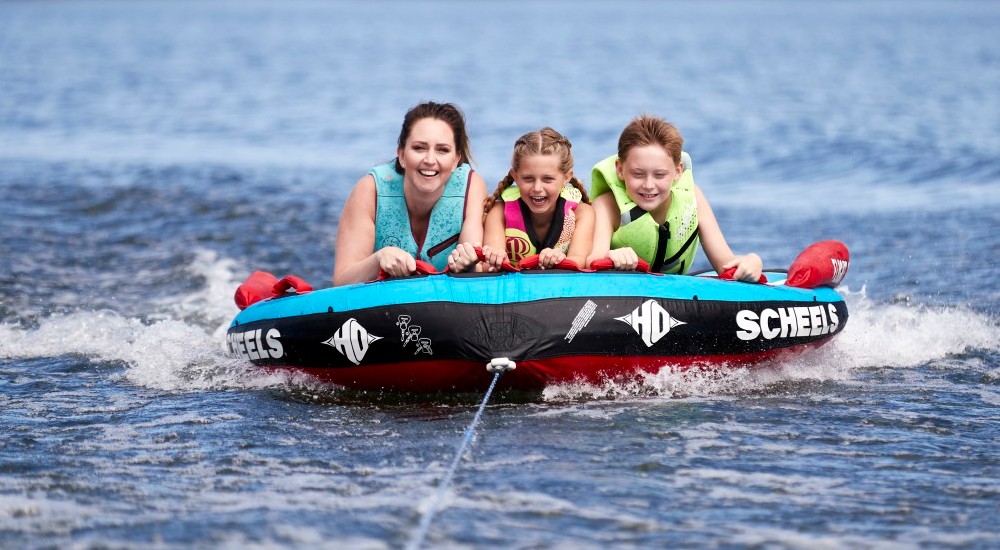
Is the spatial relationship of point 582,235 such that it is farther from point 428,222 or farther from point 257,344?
point 257,344

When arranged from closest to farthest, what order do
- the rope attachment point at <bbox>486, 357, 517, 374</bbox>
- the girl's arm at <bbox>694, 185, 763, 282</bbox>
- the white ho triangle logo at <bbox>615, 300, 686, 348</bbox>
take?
the rope attachment point at <bbox>486, 357, 517, 374</bbox> < the white ho triangle logo at <bbox>615, 300, 686, 348</bbox> < the girl's arm at <bbox>694, 185, 763, 282</bbox>

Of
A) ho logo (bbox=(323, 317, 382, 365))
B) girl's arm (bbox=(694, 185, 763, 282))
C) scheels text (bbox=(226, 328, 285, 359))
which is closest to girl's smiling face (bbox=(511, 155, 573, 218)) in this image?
girl's arm (bbox=(694, 185, 763, 282))

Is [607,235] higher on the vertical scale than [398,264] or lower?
higher

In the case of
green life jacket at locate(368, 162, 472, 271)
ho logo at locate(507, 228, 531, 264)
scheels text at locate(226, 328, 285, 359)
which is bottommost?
scheels text at locate(226, 328, 285, 359)

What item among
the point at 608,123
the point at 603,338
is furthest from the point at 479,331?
the point at 608,123

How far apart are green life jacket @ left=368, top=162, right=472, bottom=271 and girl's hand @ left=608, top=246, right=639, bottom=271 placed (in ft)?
3.19

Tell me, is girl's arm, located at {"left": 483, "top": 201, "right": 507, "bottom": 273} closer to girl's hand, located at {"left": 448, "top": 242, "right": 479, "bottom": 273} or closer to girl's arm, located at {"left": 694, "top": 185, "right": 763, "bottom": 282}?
girl's hand, located at {"left": 448, "top": 242, "right": 479, "bottom": 273}

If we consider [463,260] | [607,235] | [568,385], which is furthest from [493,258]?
[607,235]

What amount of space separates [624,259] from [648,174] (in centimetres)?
65

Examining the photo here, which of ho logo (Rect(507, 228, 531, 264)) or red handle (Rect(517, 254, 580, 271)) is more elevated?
ho logo (Rect(507, 228, 531, 264))

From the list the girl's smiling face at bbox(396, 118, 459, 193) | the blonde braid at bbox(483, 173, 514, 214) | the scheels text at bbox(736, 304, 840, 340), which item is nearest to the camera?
the scheels text at bbox(736, 304, 840, 340)

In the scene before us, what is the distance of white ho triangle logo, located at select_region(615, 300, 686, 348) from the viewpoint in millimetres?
5773

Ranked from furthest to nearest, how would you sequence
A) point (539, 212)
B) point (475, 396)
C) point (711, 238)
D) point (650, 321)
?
1. point (711, 238)
2. point (539, 212)
3. point (475, 396)
4. point (650, 321)

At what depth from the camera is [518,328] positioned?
560 centimetres
